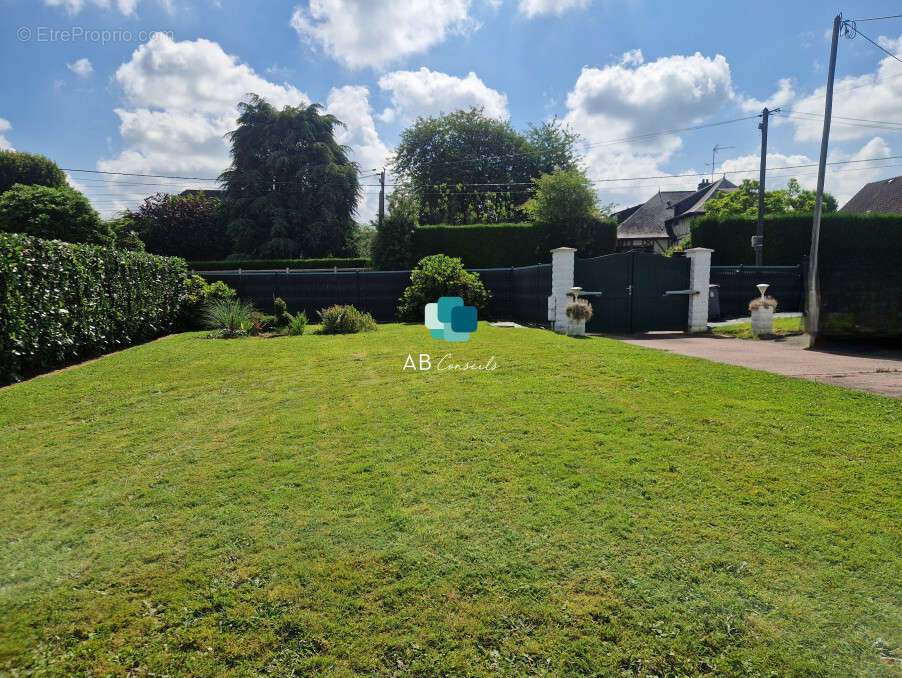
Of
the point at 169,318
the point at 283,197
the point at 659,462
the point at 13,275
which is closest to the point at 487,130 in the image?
the point at 283,197

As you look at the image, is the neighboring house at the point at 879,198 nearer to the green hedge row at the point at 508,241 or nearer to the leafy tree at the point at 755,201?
the leafy tree at the point at 755,201

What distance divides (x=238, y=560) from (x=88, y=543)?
97 centimetres

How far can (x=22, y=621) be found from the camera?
2.14 meters

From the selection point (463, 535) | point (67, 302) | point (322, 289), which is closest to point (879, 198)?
point (322, 289)

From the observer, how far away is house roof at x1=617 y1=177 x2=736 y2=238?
3956 cm

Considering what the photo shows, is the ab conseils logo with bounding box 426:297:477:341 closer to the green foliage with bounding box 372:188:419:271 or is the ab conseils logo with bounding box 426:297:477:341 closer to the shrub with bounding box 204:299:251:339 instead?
the shrub with bounding box 204:299:251:339

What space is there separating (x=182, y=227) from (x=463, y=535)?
33839 mm

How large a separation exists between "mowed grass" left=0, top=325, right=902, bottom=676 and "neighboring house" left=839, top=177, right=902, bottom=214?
33548 mm

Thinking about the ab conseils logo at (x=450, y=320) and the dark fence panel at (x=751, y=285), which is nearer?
the ab conseils logo at (x=450, y=320)

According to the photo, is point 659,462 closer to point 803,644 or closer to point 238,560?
point 803,644

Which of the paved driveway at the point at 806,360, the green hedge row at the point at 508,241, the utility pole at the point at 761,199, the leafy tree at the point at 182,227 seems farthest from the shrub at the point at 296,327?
the leafy tree at the point at 182,227

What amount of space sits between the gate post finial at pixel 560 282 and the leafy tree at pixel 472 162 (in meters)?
23.9

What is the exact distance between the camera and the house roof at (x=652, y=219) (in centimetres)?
4234

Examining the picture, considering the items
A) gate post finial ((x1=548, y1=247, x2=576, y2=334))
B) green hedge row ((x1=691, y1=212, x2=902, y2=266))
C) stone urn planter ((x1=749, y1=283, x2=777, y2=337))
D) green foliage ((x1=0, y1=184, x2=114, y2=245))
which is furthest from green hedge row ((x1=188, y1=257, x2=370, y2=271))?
stone urn planter ((x1=749, y1=283, x2=777, y2=337))
